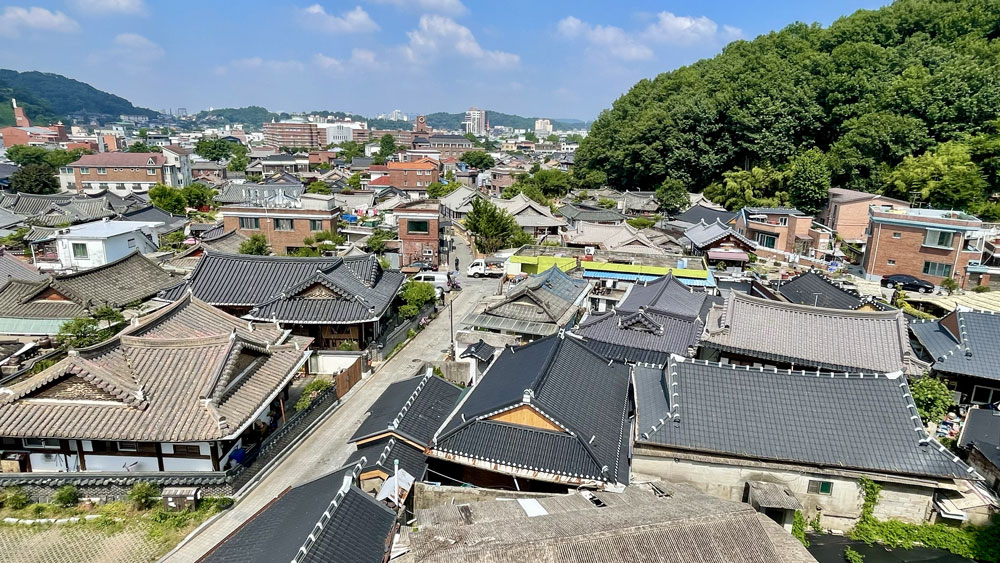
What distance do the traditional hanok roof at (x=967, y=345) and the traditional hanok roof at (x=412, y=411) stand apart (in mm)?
20003

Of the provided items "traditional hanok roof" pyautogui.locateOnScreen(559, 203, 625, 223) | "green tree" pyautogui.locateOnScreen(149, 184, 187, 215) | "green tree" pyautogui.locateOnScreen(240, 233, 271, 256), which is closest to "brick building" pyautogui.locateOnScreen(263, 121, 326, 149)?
"green tree" pyautogui.locateOnScreen(149, 184, 187, 215)

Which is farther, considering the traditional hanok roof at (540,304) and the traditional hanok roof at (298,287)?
the traditional hanok roof at (540,304)

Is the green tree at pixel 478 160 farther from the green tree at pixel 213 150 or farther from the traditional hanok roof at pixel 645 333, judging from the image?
the traditional hanok roof at pixel 645 333

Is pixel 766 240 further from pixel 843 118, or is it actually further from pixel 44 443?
pixel 44 443

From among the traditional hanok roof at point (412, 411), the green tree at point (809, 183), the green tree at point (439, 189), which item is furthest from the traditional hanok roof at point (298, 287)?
the green tree at point (439, 189)

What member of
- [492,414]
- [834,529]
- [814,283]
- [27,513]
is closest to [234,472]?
[27,513]

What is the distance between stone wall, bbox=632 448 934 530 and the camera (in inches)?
574

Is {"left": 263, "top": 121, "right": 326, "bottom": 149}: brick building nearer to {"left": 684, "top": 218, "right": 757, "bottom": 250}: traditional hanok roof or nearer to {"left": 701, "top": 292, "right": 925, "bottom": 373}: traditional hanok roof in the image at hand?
{"left": 684, "top": 218, "right": 757, "bottom": 250}: traditional hanok roof

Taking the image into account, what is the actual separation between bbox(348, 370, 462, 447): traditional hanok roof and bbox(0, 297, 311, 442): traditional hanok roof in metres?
3.53

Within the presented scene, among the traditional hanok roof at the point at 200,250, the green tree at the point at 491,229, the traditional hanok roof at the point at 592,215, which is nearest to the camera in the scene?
the traditional hanok roof at the point at 200,250

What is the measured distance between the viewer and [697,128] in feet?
244

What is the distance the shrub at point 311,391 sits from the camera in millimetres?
21188

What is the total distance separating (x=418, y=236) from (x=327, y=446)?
29397 millimetres

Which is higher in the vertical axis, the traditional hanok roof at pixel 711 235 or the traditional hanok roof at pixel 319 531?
the traditional hanok roof at pixel 711 235
